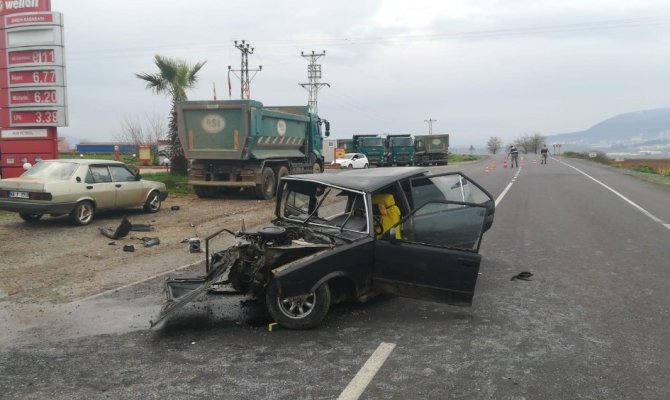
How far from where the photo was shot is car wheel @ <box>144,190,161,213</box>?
1331 centimetres

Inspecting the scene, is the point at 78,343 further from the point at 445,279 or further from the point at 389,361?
the point at 445,279

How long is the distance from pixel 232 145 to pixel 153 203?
331 cm

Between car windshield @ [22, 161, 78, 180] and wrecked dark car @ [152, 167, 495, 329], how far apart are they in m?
6.88

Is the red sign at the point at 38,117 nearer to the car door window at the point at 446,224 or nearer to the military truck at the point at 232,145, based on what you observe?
the military truck at the point at 232,145

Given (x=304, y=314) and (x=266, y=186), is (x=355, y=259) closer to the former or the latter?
(x=304, y=314)

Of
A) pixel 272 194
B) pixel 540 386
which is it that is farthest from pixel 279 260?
pixel 272 194

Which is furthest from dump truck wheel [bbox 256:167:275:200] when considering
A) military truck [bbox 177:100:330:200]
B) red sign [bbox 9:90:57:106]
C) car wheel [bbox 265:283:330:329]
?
car wheel [bbox 265:283:330:329]

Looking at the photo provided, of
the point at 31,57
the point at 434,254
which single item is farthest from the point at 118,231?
the point at 31,57

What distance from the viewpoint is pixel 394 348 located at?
4.52 m

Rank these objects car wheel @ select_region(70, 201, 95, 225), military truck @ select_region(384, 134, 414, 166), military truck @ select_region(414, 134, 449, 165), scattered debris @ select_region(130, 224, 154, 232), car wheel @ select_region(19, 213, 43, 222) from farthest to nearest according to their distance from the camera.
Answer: military truck @ select_region(414, 134, 449, 165) → military truck @ select_region(384, 134, 414, 166) → car wheel @ select_region(19, 213, 43, 222) → car wheel @ select_region(70, 201, 95, 225) → scattered debris @ select_region(130, 224, 154, 232)

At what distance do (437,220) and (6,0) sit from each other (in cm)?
1615

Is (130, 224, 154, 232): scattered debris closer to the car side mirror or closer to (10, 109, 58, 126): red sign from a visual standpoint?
(10, 109, 58, 126): red sign

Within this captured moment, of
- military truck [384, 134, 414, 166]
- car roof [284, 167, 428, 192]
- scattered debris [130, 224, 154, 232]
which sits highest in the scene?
military truck [384, 134, 414, 166]

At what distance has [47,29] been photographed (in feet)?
51.1
